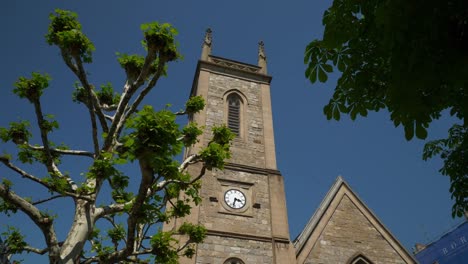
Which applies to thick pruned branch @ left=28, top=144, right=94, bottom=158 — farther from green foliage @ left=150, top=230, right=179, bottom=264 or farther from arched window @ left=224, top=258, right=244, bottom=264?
arched window @ left=224, top=258, right=244, bottom=264

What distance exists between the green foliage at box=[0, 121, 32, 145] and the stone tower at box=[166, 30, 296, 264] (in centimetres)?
700

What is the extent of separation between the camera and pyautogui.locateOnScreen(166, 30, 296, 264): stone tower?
14.4 metres

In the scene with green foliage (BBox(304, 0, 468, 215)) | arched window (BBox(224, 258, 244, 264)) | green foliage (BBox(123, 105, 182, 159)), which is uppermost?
arched window (BBox(224, 258, 244, 264))

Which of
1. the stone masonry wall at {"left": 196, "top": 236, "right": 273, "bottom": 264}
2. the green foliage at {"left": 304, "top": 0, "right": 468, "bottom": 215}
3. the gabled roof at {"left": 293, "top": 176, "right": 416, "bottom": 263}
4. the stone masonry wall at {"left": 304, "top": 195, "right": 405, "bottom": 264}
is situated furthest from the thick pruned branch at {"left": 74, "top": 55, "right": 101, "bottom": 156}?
the stone masonry wall at {"left": 304, "top": 195, "right": 405, "bottom": 264}

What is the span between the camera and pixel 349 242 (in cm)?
1552

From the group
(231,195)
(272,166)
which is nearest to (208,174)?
(231,195)

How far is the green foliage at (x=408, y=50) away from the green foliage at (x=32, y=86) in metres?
6.73

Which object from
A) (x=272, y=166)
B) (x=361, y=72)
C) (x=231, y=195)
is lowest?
(x=361, y=72)

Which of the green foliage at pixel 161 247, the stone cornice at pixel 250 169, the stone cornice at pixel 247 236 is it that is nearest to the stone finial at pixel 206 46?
the stone cornice at pixel 250 169

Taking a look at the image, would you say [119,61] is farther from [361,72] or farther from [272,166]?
[272,166]

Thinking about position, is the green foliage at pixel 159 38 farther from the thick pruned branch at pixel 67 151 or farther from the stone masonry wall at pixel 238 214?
the stone masonry wall at pixel 238 214

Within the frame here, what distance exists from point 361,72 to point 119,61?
7.03 meters

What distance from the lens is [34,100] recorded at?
8.26 meters

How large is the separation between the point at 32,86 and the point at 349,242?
1343 centimetres
